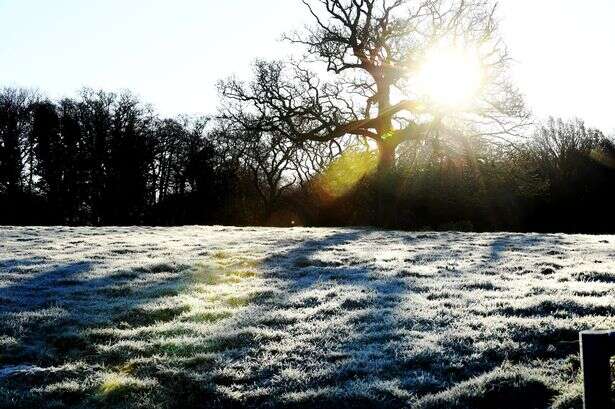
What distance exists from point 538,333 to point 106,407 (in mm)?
5917

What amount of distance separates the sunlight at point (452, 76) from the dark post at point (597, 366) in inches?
1177

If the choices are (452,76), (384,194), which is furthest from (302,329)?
(452,76)

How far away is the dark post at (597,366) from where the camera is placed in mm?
4555

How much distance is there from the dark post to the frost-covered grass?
1.24 meters

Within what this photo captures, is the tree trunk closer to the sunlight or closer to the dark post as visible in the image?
the sunlight

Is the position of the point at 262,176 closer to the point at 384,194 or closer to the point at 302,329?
the point at 384,194

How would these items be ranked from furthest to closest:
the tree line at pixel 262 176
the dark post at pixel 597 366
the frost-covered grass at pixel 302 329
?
the tree line at pixel 262 176 < the frost-covered grass at pixel 302 329 < the dark post at pixel 597 366

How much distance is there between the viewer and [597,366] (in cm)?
461

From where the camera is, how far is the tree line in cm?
3030

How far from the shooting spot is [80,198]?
50.2m

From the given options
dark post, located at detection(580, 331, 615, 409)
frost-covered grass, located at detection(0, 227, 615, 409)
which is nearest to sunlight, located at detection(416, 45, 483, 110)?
frost-covered grass, located at detection(0, 227, 615, 409)

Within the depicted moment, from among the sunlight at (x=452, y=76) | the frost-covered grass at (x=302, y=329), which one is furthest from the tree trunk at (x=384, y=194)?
the frost-covered grass at (x=302, y=329)

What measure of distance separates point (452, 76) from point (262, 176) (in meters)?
31.2

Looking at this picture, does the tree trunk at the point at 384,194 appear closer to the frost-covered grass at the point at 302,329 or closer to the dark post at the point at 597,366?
the frost-covered grass at the point at 302,329
